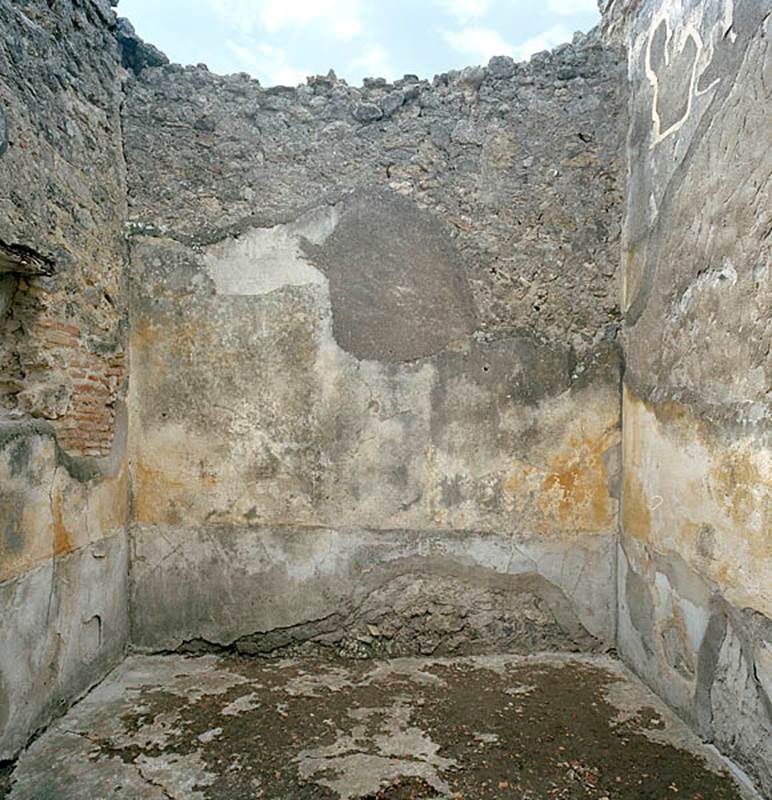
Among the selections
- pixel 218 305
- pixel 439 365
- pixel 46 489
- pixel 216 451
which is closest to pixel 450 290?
pixel 439 365

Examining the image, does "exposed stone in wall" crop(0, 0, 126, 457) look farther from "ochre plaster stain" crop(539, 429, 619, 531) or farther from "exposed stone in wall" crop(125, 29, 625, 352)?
"ochre plaster stain" crop(539, 429, 619, 531)

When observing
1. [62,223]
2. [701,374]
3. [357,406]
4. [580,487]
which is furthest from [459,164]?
[62,223]

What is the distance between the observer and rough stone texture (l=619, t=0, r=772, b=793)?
1824 mm

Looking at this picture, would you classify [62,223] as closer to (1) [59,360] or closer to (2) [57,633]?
(1) [59,360]

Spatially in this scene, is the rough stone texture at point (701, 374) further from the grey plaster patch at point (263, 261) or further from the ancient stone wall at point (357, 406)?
the grey plaster patch at point (263, 261)

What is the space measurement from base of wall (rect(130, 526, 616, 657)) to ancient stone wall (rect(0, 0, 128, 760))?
0.26m

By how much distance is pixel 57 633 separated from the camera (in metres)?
2.26

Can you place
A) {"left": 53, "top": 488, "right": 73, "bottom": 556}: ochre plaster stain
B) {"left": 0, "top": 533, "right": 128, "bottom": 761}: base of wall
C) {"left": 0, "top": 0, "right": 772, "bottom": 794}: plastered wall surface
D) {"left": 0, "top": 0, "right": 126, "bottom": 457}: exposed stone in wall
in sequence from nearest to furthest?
{"left": 0, "top": 533, "right": 128, "bottom": 761}: base of wall → {"left": 0, "top": 0, "right": 126, "bottom": 457}: exposed stone in wall → {"left": 53, "top": 488, "right": 73, "bottom": 556}: ochre plaster stain → {"left": 0, "top": 0, "right": 772, "bottom": 794}: plastered wall surface

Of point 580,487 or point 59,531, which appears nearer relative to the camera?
point 59,531

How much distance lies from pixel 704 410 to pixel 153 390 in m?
2.33

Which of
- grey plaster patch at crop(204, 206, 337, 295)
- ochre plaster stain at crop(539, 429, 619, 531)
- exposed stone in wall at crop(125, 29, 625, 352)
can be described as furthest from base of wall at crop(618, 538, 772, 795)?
grey plaster patch at crop(204, 206, 337, 295)

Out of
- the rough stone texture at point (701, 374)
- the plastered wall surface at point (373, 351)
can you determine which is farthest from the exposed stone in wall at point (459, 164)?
the rough stone texture at point (701, 374)

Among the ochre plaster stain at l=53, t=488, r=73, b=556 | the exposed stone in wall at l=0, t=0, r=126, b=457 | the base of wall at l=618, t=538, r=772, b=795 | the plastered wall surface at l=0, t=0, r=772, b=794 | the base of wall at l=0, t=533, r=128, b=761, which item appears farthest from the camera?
the plastered wall surface at l=0, t=0, r=772, b=794

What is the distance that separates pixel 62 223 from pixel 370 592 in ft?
6.68
